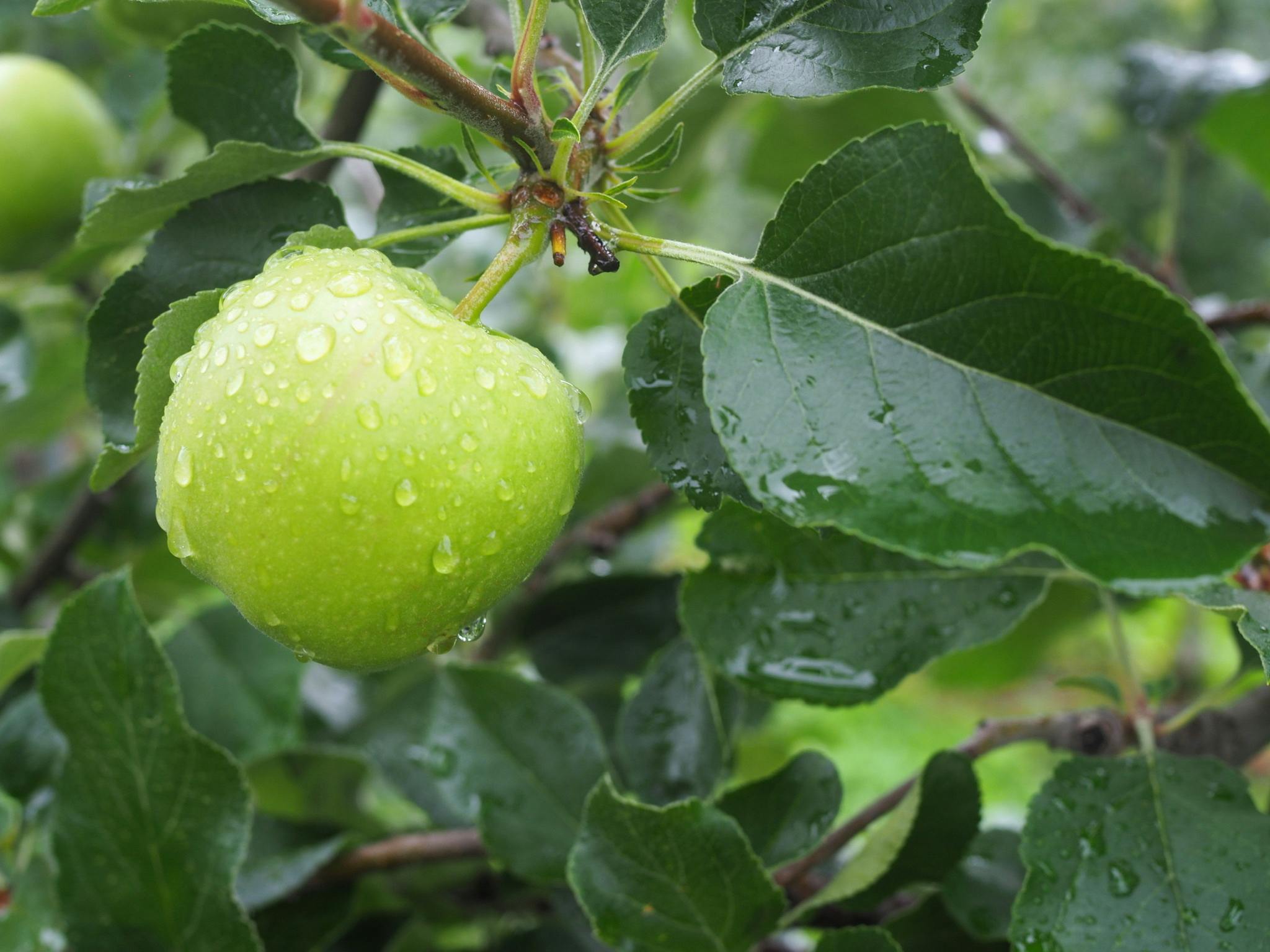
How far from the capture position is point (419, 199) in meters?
0.55

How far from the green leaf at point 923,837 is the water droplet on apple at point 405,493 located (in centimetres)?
34

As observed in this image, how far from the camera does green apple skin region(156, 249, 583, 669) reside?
1.25 ft

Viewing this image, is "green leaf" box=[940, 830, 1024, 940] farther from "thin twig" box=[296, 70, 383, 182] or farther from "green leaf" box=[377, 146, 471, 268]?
"thin twig" box=[296, 70, 383, 182]

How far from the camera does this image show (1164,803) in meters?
0.56

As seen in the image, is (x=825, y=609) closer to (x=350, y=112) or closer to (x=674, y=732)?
(x=674, y=732)

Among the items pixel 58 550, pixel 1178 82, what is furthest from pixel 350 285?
pixel 1178 82

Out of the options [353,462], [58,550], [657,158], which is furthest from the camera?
[58,550]

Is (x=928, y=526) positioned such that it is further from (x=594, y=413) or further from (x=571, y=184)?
(x=594, y=413)

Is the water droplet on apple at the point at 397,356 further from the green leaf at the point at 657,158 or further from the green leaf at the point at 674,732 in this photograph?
the green leaf at the point at 674,732

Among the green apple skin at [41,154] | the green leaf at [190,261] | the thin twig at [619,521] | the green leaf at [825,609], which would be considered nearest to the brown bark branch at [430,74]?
the green leaf at [190,261]

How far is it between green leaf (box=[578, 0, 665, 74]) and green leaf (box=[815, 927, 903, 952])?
42 centimetres

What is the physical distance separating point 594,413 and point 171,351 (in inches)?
36.0

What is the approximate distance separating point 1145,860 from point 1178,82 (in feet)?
2.88

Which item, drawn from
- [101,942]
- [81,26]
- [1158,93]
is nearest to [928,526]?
[101,942]
